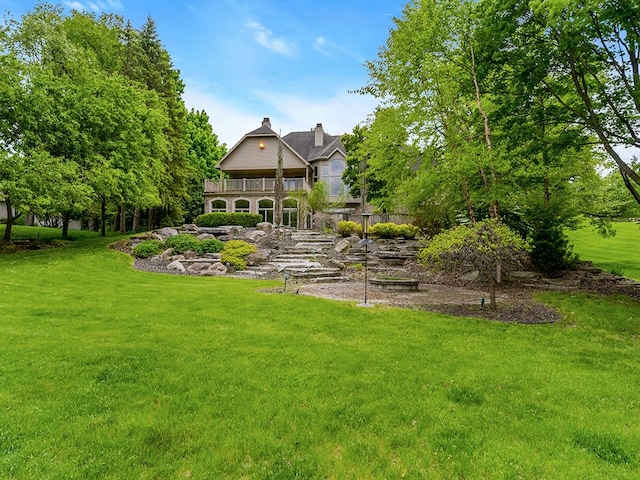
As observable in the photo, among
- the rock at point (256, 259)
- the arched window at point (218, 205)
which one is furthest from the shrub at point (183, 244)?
the arched window at point (218, 205)

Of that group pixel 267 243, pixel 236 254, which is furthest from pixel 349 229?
pixel 236 254

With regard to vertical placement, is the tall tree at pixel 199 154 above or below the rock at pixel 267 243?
above

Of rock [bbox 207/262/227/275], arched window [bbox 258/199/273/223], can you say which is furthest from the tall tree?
rock [bbox 207/262/227/275]

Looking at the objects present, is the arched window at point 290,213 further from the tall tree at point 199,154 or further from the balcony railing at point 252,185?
the tall tree at point 199,154

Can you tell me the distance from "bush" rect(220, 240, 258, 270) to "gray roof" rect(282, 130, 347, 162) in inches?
711

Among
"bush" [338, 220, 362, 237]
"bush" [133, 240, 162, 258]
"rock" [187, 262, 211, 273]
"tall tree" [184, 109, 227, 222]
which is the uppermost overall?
"tall tree" [184, 109, 227, 222]

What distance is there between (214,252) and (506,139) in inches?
528

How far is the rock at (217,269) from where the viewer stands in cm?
1472

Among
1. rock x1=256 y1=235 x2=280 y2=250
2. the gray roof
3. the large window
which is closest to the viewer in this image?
rock x1=256 y1=235 x2=280 y2=250

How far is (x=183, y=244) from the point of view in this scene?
58.5 ft

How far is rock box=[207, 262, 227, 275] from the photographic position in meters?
14.7

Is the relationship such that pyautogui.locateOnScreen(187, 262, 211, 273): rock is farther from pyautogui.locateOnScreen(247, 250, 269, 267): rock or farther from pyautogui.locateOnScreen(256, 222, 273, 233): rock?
pyautogui.locateOnScreen(256, 222, 273, 233): rock

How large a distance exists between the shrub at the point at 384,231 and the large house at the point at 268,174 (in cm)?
681

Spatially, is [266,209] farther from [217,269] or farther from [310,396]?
[310,396]
